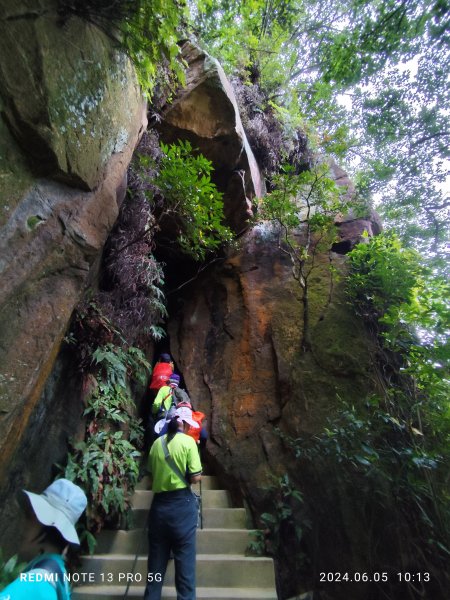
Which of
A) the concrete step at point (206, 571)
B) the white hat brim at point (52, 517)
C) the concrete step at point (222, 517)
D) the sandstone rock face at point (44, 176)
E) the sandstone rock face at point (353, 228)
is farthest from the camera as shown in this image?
the sandstone rock face at point (353, 228)

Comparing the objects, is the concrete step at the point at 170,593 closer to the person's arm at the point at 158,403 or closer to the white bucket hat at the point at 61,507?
the person's arm at the point at 158,403

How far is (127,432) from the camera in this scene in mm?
5246

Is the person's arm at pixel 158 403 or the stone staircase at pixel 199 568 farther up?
the person's arm at pixel 158 403

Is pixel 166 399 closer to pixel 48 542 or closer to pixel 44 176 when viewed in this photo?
pixel 48 542

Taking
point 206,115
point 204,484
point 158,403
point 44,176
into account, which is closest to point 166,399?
point 158,403

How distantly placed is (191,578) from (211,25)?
9.37m

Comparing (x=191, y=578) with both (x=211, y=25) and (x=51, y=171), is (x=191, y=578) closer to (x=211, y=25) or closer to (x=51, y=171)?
(x=51, y=171)

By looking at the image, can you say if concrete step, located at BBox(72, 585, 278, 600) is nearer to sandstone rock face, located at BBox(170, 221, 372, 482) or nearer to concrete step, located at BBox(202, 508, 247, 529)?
concrete step, located at BBox(202, 508, 247, 529)

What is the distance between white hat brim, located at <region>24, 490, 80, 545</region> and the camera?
1.62 m

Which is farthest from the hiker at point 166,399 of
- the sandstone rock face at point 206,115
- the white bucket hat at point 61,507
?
the sandstone rock face at point 206,115

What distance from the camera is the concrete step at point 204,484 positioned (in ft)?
16.7

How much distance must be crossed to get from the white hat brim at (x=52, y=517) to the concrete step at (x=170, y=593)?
8.78 feet

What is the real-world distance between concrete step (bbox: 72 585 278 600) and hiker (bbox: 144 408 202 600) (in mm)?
578

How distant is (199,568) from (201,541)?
39cm
